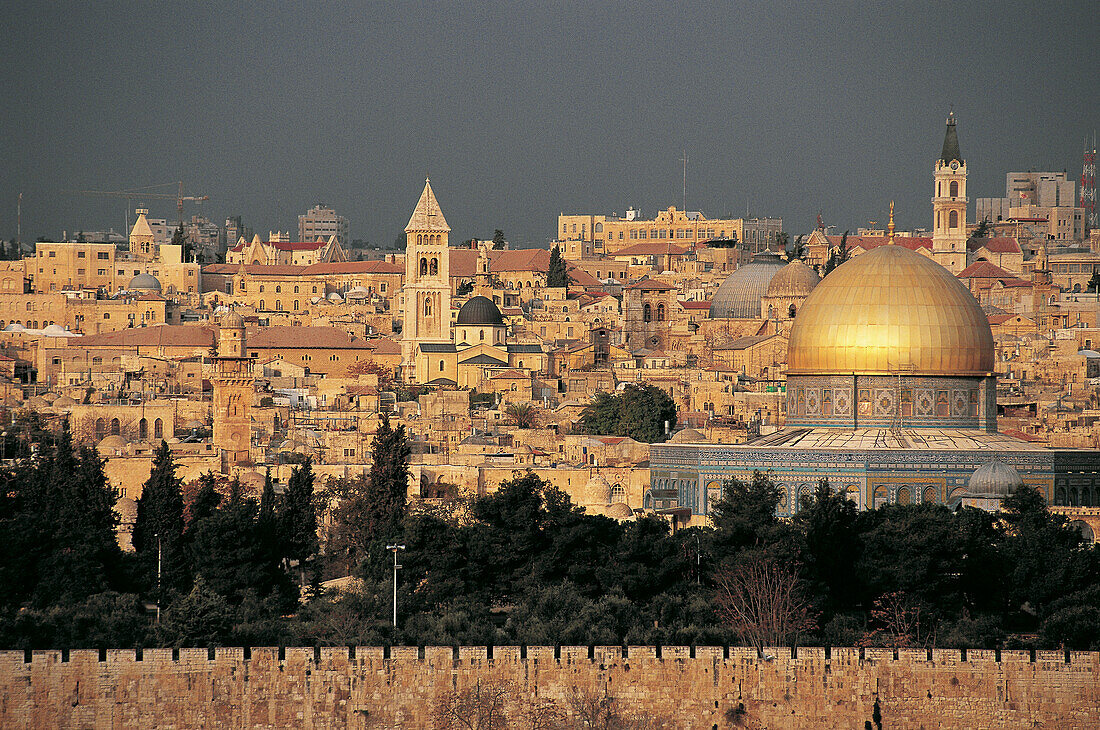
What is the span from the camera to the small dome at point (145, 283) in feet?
286

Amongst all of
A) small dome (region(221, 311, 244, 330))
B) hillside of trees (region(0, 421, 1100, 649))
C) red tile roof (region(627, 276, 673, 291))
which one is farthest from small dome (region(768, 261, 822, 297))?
hillside of trees (region(0, 421, 1100, 649))

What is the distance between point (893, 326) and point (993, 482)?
11.3 ft

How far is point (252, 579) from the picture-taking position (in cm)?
2752

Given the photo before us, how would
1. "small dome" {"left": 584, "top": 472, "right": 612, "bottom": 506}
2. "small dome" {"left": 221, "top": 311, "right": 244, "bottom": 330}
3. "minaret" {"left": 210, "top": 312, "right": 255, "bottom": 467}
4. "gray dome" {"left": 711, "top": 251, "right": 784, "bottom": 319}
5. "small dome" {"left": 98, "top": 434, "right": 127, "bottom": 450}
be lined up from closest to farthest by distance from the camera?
"small dome" {"left": 584, "top": 472, "right": 612, "bottom": 506} → "small dome" {"left": 98, "top": 434, "right": 127, "bottom": 450} → "minaret" {"left": 210, "top": 312, "right": 255, "bottom": 467} → "small dome" {"left": 221, "top": 311, "right": 244, "bottom": 330} → "gray dome" {"left": 711, "top": 251, "right": 784, "bottom": 319}

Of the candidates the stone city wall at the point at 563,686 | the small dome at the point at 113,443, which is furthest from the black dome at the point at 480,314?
the stone city wall at the point at 563,686

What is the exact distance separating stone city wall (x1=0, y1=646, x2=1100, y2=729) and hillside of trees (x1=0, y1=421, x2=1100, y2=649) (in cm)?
77

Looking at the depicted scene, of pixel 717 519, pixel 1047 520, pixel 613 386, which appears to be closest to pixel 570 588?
pixel 717 519

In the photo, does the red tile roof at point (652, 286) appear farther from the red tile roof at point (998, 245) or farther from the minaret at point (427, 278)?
the red tile roof at point (998, 245)

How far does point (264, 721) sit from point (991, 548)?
1000 centimetres

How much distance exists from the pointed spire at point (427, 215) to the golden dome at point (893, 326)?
142 ft

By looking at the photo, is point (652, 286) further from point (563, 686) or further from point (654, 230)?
point (563, 686)

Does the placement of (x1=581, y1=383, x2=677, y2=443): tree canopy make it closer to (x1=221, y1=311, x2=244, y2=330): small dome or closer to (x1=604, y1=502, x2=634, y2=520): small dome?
(x1=221, y1=311, x2=244, y2=330): small dome

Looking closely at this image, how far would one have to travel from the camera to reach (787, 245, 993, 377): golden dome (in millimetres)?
33781

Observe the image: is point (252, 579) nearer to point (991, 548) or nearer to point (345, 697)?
point (345, 697)
